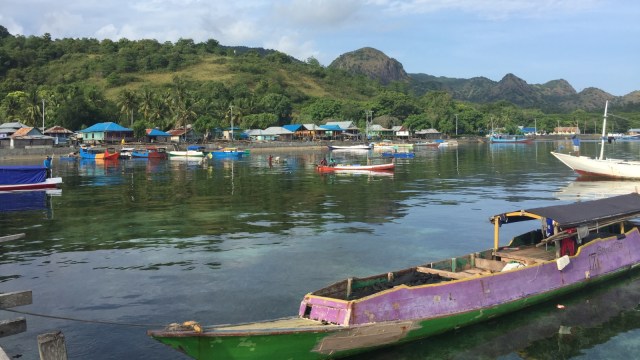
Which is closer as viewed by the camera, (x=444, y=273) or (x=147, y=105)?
(x=444, y=273)

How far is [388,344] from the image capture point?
475 inches

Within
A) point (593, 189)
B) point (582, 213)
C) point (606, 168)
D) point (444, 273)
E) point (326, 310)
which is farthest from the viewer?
point (606, 168)

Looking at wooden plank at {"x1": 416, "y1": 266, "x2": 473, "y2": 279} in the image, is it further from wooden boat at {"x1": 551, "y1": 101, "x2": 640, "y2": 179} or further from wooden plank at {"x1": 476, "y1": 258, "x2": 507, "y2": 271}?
wooden boat at {"x1": 551, "y1": 101, "x2": 640, "y2": 179}

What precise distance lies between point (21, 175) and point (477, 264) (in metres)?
42.3

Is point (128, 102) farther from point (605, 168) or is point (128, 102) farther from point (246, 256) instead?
point (246, 256)

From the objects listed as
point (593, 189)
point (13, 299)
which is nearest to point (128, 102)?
point (593, 189)

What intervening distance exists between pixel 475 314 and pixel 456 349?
108 cm

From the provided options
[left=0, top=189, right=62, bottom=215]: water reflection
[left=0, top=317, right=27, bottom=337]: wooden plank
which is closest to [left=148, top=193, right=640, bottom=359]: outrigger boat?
[left=0, top=317, right=27, bottom=337]: wooden plank

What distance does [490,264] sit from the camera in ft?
53.1

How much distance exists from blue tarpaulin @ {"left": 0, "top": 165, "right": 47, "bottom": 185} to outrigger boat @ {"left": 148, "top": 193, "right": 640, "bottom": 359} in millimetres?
41263

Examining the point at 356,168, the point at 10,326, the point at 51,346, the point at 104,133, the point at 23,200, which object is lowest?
the point at 23,200

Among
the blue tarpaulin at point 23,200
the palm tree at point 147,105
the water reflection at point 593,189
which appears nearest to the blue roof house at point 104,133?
the palm tree at point 147,105

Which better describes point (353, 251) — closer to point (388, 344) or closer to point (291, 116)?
point (388, 344)

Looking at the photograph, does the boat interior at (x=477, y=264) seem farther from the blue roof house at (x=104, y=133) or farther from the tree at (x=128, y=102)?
the tree at (x=128, y=102)
